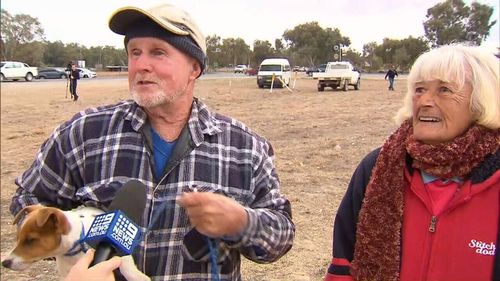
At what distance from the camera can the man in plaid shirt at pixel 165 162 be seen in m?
2.41

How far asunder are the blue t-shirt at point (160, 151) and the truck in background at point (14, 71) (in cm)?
4818

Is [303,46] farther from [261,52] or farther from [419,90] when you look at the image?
[419,90]

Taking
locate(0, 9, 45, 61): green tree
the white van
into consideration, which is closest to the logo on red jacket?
the white van

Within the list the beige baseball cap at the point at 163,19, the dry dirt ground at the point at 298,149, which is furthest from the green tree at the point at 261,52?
the beige baseball cap at the point at 163,19

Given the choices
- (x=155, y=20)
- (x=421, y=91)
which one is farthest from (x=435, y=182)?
(x=155, y=20)

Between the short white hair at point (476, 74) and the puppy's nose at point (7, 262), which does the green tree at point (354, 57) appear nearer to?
the short white hair at point (476, 74)

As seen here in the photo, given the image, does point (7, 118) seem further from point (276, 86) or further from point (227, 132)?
point (276, 86)

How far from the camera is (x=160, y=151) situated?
254 cm

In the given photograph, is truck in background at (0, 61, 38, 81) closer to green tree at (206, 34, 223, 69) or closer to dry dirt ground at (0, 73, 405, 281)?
dry dirt ground at (0, 73, 405, 281)

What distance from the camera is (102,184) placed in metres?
2.45

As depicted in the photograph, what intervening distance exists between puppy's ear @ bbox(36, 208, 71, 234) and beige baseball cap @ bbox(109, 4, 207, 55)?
960mm

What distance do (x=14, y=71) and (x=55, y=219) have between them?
49.2 m

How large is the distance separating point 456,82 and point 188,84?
1316mm

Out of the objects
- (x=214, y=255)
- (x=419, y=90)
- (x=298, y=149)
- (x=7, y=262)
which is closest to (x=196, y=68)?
(x=214, y=255)
